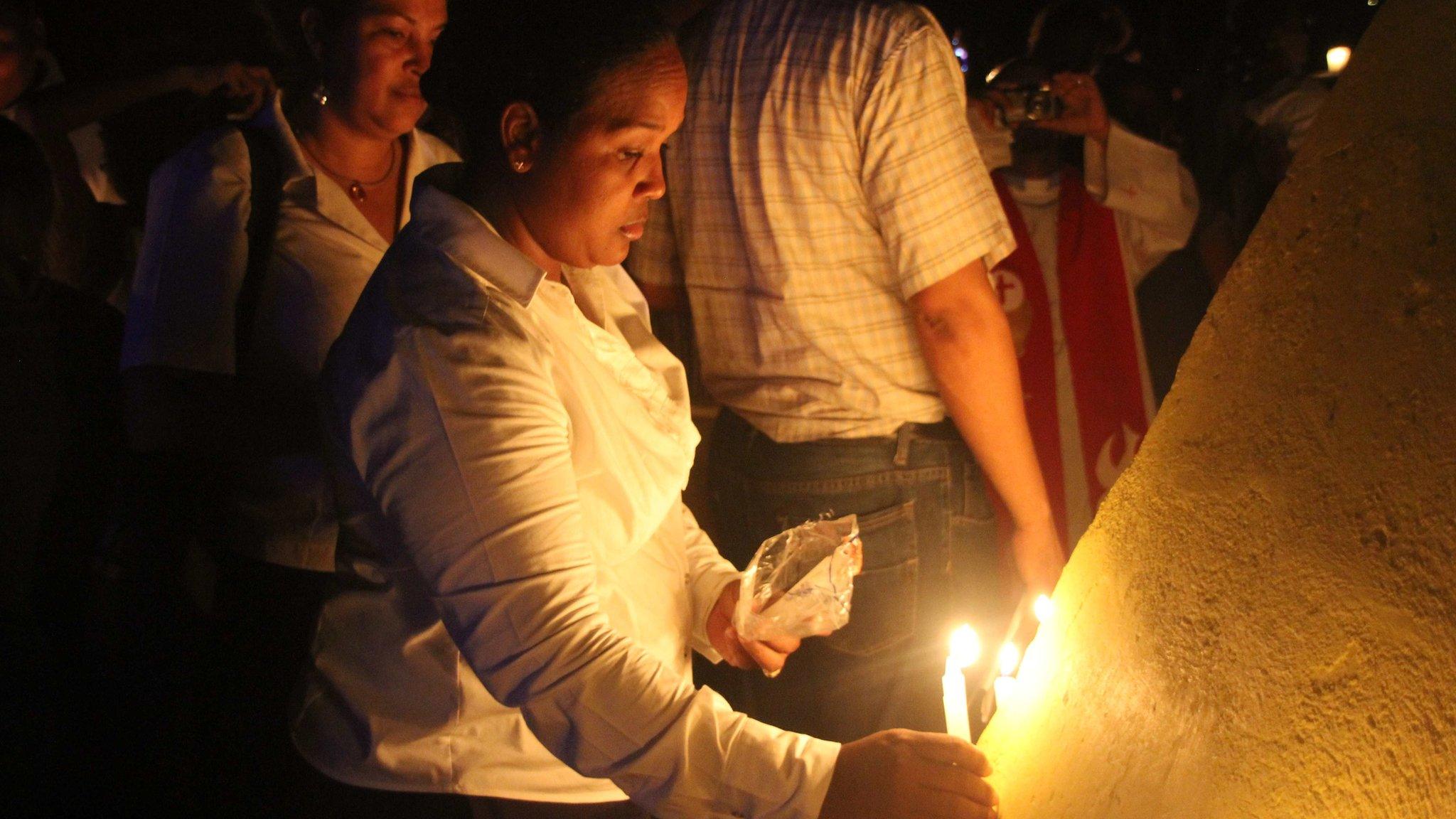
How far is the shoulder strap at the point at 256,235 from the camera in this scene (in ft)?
7.50

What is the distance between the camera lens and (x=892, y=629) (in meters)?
2.53

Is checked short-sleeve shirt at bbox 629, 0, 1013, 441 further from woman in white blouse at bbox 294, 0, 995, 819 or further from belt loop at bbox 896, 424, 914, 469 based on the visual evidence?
woman in white blouse at bbox 294, 0, 995, 819

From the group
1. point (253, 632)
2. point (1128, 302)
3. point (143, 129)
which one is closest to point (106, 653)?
point (253, 632)

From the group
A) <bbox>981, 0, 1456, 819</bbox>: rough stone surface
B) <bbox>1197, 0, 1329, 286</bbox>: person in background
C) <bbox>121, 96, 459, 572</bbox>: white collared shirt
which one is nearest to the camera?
<bbox>981, 0, 1456, 819</bbox>: rough stone surface

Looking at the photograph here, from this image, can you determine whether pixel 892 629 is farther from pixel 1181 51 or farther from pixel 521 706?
pixel 1181 51

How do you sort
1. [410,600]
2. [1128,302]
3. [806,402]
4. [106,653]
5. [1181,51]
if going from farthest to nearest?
[1181,51] → [1128,302] → [106,653] → [806,402] → [410,600]

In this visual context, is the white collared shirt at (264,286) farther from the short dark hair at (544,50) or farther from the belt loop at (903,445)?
the belt loop at (903,445)

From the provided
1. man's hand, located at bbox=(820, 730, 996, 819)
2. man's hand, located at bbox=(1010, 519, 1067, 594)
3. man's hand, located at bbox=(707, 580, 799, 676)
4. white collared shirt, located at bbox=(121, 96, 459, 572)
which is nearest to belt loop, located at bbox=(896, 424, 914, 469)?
man's hand, located at bbox=(1010, 519, 1067, 594)

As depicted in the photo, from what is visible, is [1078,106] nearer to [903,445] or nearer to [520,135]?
[903,445]

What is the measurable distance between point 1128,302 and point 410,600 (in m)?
2.48

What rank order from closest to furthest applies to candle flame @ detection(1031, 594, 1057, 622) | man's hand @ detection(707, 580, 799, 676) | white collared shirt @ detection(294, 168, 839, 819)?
white collared shirt @ detection(294, 168, 839, 819) < candle flame @ detection(1031, 594, 1057, 622) < man's hand @ detection(707, 580, 799, 676)

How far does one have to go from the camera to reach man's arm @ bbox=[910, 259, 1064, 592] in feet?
7.71

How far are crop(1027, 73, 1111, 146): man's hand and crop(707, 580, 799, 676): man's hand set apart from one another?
192 centimetres

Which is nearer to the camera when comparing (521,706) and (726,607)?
(521,706)
